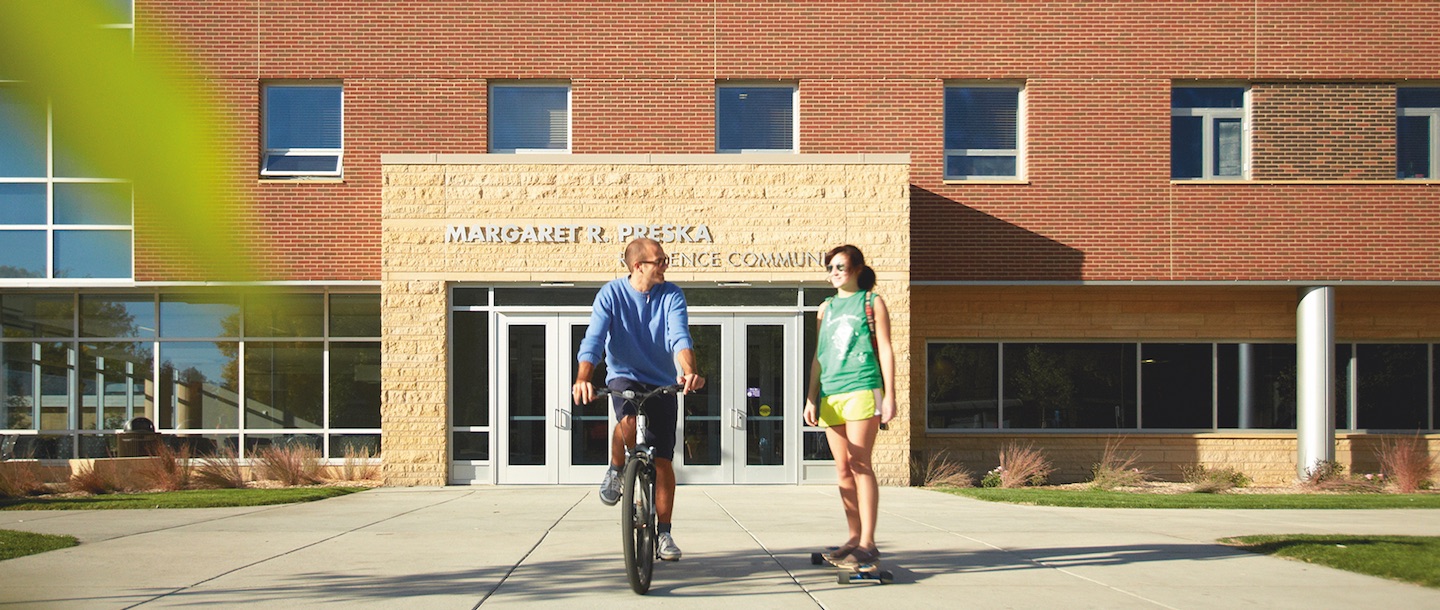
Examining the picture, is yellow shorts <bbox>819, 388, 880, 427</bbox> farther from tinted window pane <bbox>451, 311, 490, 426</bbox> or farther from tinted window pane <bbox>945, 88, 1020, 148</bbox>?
tinted window pane <bbox>945, 88, 1020, 148</bbox>

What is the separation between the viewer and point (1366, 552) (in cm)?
747

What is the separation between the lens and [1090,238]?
17.4m

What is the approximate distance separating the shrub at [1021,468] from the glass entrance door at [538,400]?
5.57m

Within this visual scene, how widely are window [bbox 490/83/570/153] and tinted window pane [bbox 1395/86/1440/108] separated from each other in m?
12.1

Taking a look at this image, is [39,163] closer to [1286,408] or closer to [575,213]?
[575,213]

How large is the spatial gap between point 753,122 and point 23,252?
1021 centimetres

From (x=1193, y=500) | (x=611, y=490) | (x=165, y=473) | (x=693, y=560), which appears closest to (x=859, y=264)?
(x=611, y=490)

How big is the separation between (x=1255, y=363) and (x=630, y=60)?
10.6 meters

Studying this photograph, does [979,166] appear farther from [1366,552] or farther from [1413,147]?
[1366,552]

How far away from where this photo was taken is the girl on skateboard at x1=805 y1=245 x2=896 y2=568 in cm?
638

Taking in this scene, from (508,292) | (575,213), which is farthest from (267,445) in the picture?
(575,213)

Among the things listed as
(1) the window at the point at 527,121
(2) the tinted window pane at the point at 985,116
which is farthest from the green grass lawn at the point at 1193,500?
(1) the window at the point at 527,121

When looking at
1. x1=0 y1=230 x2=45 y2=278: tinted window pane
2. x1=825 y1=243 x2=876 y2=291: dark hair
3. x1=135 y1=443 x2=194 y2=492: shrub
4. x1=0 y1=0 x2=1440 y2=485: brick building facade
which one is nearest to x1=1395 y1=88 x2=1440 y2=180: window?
x1=0 y1=0 x2=1440 y2=485: brick building facade

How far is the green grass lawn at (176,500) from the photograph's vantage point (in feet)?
38.4
